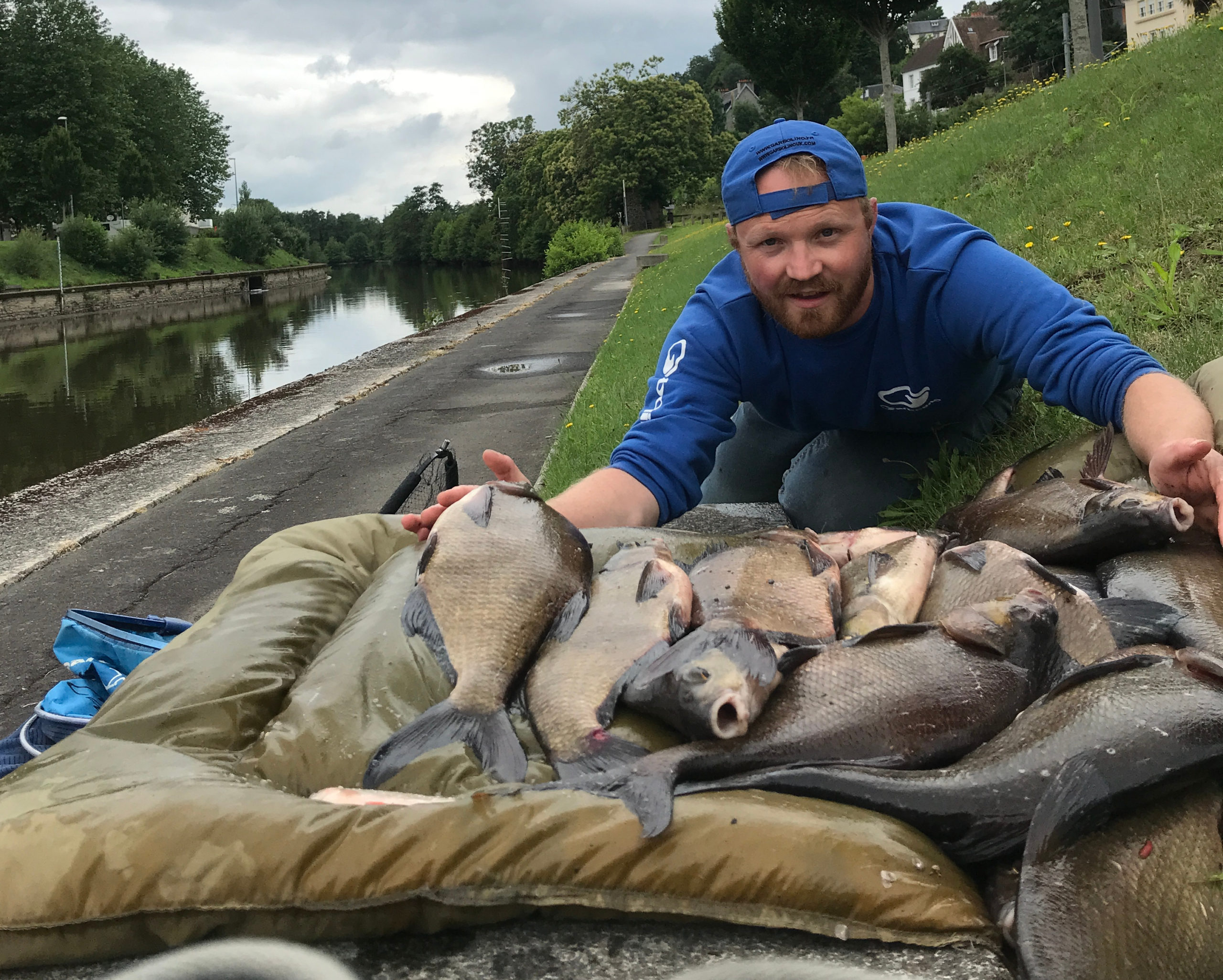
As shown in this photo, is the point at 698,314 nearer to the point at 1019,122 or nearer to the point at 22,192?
the point at 1019,122

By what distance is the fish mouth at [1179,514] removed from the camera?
277 centimetres

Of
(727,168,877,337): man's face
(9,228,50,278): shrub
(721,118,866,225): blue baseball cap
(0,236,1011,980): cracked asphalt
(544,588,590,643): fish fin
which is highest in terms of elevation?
(9,228,50,278): shrub

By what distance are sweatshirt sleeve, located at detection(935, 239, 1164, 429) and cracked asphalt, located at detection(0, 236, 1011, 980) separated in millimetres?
2159

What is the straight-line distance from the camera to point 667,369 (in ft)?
13.3

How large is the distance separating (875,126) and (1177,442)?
4590cm

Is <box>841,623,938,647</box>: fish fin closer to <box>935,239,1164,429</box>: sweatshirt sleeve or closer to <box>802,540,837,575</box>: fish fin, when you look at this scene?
<box>802,540,837,575</box>: fish fin

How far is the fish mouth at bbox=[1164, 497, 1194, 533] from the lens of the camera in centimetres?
277

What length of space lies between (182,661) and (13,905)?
932mm

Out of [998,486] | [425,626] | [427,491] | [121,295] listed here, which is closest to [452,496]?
[425,626]

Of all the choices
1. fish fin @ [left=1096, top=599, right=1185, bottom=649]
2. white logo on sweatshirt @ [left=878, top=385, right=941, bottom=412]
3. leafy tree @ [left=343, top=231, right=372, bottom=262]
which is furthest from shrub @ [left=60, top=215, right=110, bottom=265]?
leafy tree @ [left=343, top=231, right=372, bottom=262]

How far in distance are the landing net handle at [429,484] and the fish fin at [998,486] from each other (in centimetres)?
215

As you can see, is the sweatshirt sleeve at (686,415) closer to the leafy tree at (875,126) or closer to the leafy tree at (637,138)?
the leafy tree at (875,126)

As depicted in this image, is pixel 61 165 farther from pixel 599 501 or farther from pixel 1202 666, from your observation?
pixel 1202 666

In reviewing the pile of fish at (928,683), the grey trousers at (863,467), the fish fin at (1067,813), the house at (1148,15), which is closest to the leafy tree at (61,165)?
the house at (1148,15)
